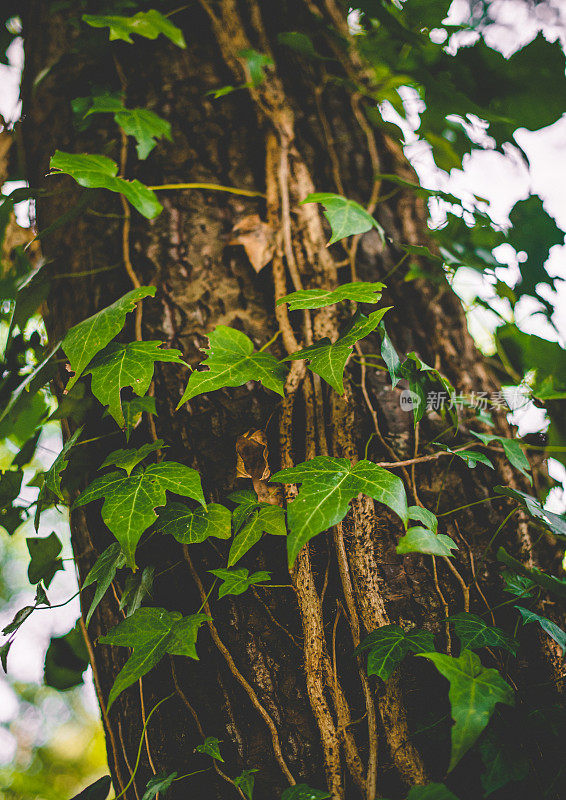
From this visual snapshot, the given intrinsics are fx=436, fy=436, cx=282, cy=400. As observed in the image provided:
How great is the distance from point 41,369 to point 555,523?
1.05 meters

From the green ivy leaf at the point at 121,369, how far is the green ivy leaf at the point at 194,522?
0.18 meters

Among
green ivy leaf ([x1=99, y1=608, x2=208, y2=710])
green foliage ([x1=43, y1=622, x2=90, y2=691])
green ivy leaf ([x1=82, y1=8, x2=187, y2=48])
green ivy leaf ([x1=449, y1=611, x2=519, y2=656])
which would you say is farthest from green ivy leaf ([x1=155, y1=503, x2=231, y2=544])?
green ivy leaf ([x1=82, y1=8, x2=187, y2=48])

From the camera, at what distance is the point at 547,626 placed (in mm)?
763

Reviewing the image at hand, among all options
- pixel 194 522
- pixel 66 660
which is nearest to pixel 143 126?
pixel 194 522

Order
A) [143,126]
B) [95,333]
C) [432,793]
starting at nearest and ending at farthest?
[432,793] → [95,333] → [143,126]

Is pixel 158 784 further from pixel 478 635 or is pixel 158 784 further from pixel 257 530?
pixel 478 635

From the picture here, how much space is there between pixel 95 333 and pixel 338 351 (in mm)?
444

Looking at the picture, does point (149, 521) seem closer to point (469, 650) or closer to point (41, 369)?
point (41, 369)

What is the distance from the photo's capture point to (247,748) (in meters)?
0.71

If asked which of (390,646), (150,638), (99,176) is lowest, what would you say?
(390,646)

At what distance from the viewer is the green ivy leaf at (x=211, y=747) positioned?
2.24 feet

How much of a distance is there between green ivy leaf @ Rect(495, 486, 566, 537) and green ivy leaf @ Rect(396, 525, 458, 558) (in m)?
0.19

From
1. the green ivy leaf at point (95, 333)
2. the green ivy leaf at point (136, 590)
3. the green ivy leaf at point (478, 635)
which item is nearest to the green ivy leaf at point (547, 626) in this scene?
the green ivy leaf at point (478, 635)

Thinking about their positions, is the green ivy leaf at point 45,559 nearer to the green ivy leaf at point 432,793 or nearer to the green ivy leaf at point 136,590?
the green ivy leaf at point 136,590
